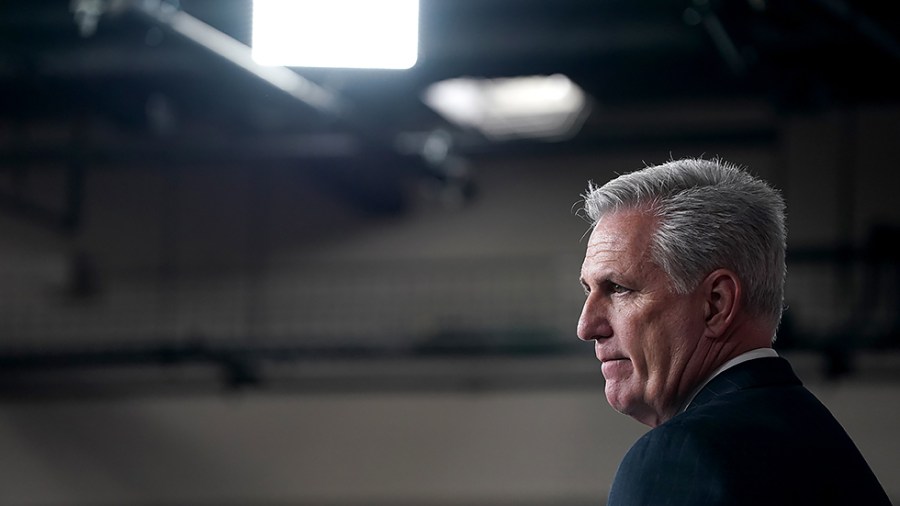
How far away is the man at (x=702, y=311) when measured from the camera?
1376mm

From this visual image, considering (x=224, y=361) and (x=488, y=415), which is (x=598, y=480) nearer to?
(x=488, y=415)

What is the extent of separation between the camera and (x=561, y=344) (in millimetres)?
10016

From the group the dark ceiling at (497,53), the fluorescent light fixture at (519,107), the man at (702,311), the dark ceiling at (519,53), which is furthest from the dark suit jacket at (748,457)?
the fluorescent light fixture at (519,107)

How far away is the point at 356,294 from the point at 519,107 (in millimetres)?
2390

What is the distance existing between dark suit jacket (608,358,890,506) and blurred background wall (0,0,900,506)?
675cm

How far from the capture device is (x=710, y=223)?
145 cm

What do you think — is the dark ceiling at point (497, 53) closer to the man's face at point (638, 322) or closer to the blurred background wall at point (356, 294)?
the blurred background wall at point (356, 294)

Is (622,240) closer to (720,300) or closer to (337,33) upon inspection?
(720,300)

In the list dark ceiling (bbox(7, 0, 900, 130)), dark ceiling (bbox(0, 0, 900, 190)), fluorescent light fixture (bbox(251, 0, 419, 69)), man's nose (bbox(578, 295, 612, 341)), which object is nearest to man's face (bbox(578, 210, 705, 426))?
man's nose (bbox(578, 295, 612, 341))

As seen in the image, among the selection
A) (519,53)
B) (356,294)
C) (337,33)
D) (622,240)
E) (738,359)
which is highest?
(519,53)

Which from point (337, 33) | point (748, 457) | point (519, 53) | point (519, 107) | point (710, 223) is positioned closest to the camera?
point (748, 457)

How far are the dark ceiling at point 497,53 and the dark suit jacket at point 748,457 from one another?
3792mm

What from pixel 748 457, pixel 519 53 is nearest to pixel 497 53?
pixel 519 53

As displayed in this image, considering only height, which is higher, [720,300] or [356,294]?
[720,300]
